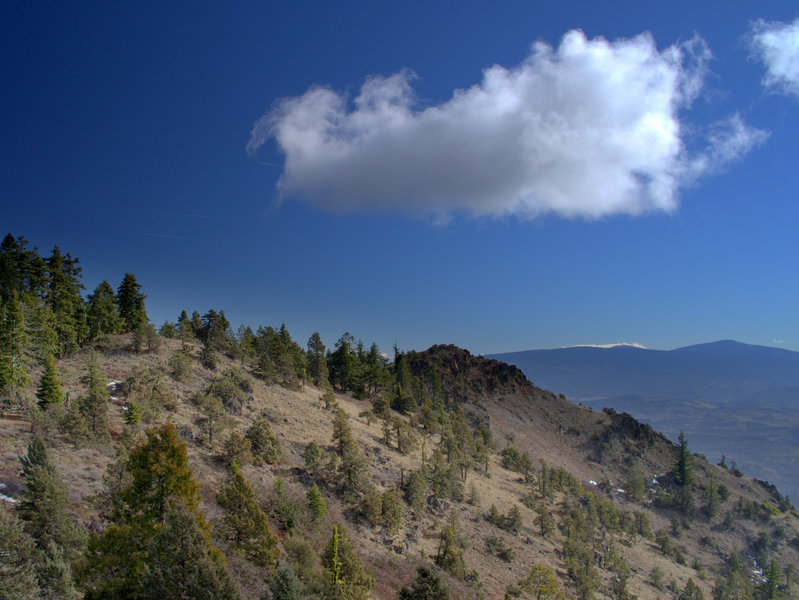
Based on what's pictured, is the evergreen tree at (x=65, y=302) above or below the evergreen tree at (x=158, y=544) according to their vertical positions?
above

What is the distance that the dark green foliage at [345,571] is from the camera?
2214cm

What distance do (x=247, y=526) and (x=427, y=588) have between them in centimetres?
1080

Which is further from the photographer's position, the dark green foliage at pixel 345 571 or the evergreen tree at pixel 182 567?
the dark green foliage at pixel 345 571

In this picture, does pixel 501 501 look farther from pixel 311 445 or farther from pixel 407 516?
pixel 311 445

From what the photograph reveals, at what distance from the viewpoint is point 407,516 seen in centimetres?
4131

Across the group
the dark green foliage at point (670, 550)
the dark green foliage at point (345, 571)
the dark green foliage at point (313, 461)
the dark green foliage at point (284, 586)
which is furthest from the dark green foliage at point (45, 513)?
the dark green foliage at point (670, 550)

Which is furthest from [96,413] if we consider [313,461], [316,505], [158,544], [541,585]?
[541,585]

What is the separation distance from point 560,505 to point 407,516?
138ft

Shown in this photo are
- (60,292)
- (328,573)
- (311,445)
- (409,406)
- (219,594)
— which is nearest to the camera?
(219,594)

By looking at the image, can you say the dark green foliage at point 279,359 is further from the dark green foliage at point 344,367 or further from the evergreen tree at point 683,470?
the evergreen tree at point 683,470

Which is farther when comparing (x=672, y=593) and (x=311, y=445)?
(x=672, y=593)

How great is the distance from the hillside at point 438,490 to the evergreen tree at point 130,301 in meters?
6.27

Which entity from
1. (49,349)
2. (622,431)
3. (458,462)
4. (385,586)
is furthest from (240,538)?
(622,431)

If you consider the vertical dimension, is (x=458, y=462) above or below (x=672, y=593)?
above
